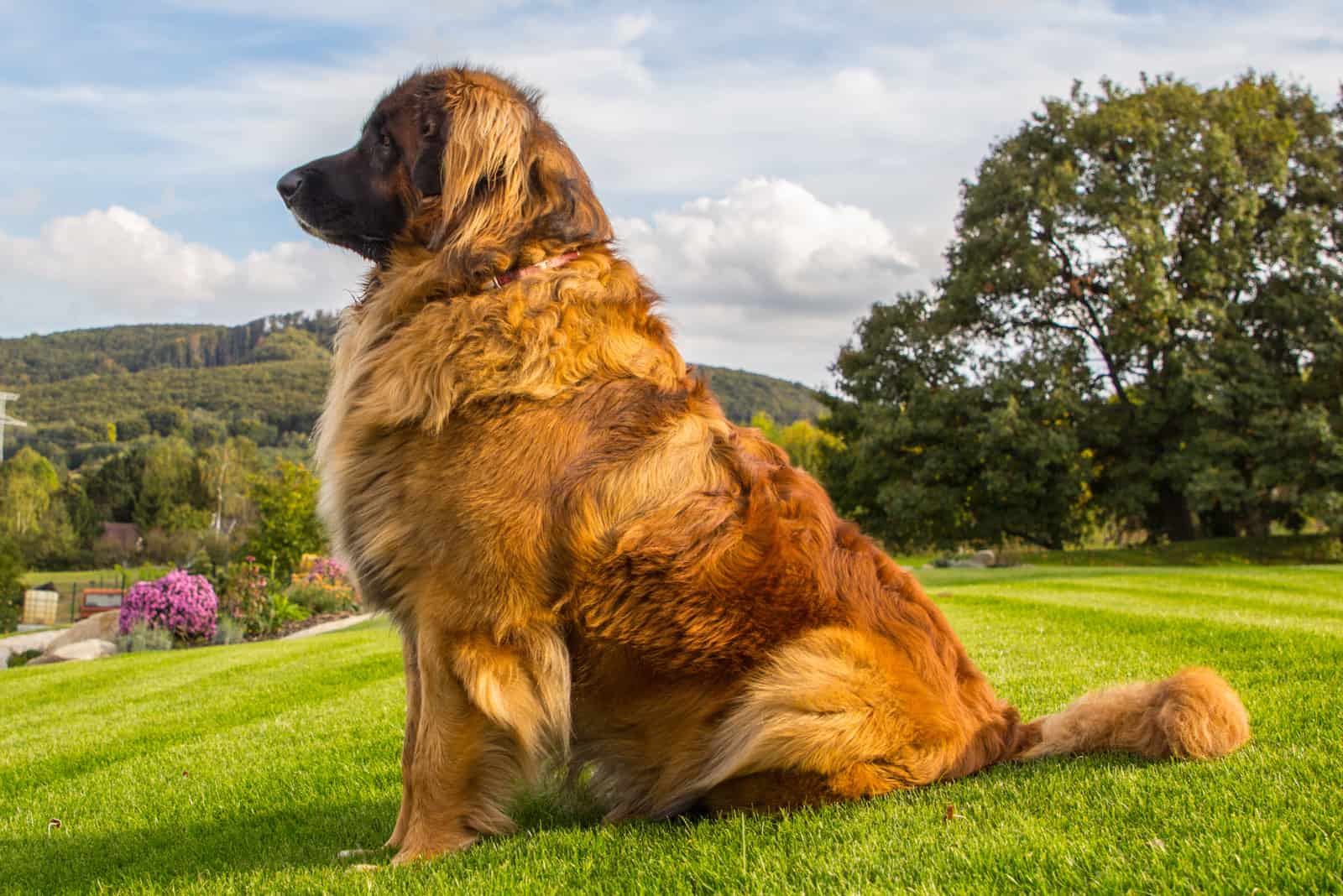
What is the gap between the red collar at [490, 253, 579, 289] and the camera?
10.5 feet

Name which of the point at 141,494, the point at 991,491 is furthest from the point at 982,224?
the point at 141,494

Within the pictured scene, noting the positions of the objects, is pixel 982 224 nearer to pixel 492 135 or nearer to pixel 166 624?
pixel 166 624

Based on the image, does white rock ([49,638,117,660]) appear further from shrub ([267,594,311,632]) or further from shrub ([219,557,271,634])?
shrub ([267,594,311,632])

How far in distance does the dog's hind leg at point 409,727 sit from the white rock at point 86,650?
14.9m

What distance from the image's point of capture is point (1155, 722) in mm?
3004

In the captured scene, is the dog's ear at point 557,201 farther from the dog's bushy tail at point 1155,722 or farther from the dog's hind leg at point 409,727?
the dog's bushy tail at point 1155,722

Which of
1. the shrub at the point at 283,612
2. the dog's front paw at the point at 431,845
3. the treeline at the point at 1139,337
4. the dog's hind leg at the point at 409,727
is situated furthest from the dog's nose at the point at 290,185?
the treeline at the point at 1139,337

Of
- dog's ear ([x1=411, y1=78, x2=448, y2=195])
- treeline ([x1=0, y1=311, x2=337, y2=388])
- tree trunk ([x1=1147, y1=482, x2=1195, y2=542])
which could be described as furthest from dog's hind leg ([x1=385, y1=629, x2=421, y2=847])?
treeline ([x1=0, y1=311, x2=337, y2=388])

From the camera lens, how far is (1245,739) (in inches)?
118

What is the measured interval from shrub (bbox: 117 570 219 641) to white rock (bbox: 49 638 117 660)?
1.13 feet

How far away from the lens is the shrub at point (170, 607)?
16172 mm

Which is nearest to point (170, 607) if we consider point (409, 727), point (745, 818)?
point (409, 727)

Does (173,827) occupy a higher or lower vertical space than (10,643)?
higher

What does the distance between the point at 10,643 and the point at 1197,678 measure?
70.8 feet
